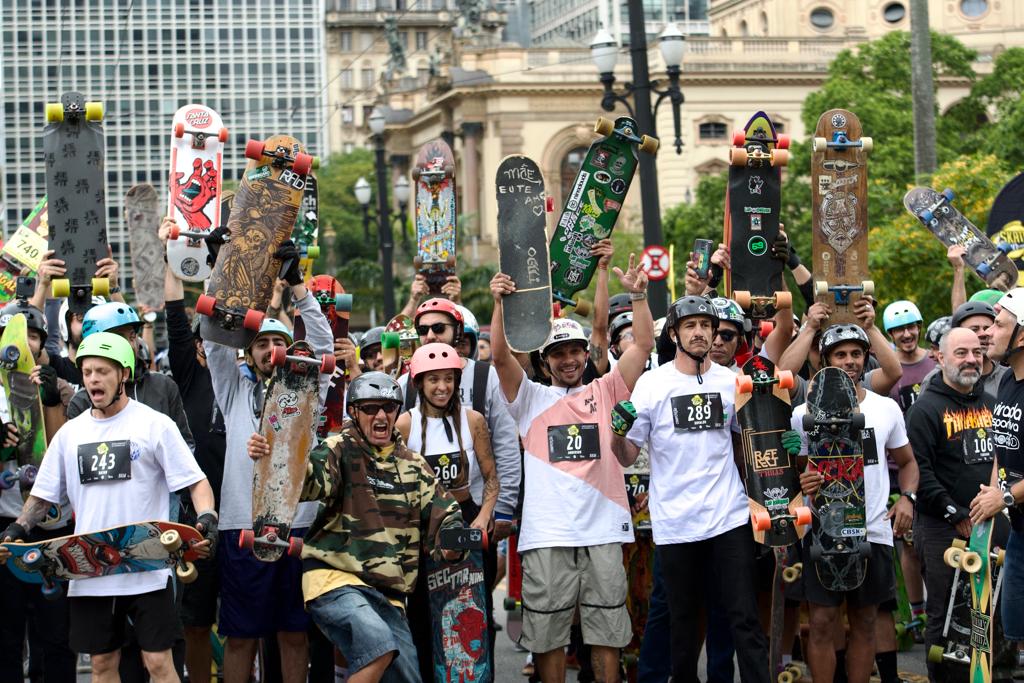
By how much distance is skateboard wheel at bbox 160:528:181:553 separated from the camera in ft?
24.8

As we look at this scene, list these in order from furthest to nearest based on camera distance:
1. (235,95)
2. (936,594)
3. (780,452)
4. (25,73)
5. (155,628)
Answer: (235,95), (25,73), (936,594), (780,452), (155,628)

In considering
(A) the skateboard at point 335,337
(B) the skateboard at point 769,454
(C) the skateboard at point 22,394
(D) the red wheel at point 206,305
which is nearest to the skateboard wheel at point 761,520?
(B) the skateboard at point 769,454

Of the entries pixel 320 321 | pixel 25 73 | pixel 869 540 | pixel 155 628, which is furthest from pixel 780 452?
pixel 25 73

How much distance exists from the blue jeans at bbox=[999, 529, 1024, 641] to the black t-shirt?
9 centimetres

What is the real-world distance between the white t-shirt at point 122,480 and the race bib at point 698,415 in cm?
231

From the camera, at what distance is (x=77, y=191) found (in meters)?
9.63

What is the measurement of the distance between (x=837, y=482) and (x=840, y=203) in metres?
1.86

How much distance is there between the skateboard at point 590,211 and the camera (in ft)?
31.6

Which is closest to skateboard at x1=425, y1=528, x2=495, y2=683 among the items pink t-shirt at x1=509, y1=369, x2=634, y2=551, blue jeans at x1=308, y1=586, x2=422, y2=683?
blue jeans at x1=308, y1=586, x2=422, y2=683

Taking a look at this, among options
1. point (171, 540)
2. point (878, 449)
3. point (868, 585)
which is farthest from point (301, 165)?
point (868, 585)

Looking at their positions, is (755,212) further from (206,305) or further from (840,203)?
(206,305)

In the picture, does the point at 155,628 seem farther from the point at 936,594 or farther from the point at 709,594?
the point at 936,594

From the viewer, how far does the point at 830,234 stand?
9547 millimetres

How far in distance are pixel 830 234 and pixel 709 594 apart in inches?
90.7
